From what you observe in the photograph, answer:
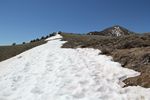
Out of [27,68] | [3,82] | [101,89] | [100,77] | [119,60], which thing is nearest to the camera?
[101,89]

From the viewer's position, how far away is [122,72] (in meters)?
14.7

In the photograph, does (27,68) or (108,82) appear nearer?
(108,82)

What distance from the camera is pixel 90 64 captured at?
18531 millimetres

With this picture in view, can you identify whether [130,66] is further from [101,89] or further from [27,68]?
[27,68]

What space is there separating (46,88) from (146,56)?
7624 millimetres

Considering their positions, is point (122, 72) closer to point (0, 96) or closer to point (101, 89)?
point (101, 89)

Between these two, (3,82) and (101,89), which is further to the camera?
(3,82)

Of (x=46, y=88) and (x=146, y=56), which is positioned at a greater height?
(x=146, y=56)

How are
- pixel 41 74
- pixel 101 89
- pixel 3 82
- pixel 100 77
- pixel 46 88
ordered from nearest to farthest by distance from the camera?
pixel 101 89 → pixel 46 88 → pixel 100 77 → pixel 3 82 → pixel 41 74

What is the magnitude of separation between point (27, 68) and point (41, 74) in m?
3.30

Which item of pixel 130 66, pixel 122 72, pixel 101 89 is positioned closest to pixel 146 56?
pixel 130 66

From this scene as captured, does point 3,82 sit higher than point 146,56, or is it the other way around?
point 146,56

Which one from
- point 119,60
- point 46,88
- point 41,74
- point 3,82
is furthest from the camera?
point 119,60

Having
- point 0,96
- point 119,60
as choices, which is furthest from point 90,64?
point 0,96
